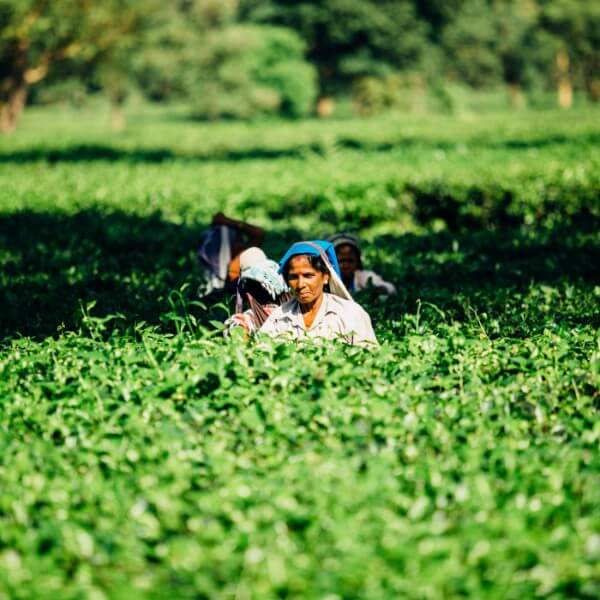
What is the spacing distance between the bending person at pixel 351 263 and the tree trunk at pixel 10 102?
115ft

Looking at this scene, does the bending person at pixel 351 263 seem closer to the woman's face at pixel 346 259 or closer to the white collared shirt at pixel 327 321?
the woman's face at pixel 346 259

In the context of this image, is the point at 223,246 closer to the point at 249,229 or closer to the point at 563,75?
the point at 249,229

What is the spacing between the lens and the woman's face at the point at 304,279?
19.6 ft

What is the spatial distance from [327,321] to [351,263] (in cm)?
242

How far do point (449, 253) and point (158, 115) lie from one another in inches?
2528

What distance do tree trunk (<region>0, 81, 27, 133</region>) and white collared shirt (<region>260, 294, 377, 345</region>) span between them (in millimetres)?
36992

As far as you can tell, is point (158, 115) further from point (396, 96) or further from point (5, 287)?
point (5, 287)

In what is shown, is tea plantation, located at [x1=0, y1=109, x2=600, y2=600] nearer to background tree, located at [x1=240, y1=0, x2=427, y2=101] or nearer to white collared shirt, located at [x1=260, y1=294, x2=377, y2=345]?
white collared shirt, located at [x1=260, y1=294, x2=377, y2=345]

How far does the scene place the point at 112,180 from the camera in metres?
16.5

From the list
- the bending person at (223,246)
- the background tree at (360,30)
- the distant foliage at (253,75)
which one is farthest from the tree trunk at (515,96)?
the bending person at (223,246)

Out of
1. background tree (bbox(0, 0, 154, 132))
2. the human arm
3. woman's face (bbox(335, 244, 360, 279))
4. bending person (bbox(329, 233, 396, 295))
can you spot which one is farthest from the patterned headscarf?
background tree (bbox(0, 0, 154, 132))

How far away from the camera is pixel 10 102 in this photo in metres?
40.9

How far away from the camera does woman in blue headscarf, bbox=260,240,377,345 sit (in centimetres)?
596

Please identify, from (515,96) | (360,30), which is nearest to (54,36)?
(360,30)
